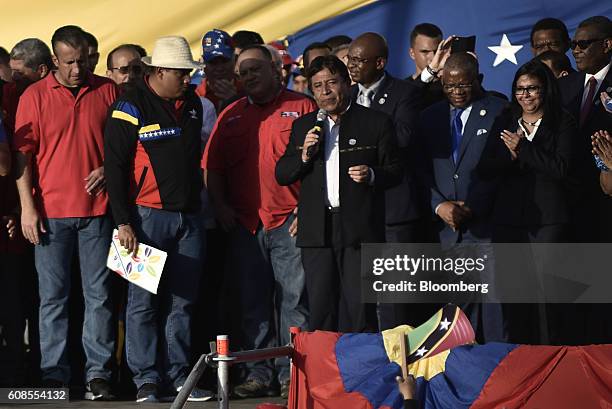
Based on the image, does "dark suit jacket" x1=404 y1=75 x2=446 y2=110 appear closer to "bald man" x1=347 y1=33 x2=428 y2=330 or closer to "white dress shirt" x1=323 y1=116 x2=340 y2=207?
"bald man" x1=347 y1=33 x2=428 y2=330

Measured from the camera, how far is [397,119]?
928cm

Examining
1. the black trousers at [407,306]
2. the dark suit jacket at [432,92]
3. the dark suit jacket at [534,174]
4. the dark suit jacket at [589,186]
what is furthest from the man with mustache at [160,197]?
the dark suit jacket at [589,186]

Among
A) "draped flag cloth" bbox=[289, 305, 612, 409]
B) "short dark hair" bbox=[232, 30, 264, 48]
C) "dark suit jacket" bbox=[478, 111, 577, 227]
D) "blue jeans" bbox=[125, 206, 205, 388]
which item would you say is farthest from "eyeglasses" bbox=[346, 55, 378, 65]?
"draped flag cloth" bbox=[289, 305, 612, 409]

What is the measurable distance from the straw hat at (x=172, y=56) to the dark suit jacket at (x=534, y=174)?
213cm

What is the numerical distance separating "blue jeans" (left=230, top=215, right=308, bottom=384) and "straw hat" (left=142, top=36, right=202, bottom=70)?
1.23 m

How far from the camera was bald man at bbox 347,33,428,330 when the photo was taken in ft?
30.4

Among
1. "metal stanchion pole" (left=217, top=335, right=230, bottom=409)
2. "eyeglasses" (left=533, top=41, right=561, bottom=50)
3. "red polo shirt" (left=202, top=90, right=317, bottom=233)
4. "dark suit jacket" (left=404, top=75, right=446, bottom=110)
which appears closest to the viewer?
"metal stanchion pole" (left=217, top=335, right=230, bottom=409)

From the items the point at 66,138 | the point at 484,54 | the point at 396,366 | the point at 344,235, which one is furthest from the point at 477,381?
the point at 484,54

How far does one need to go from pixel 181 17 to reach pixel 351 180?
4.81 m

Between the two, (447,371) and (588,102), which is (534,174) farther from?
(447,371)

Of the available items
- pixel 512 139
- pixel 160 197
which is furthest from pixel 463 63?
pixel 160 197

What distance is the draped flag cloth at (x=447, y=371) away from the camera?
657 centimetres

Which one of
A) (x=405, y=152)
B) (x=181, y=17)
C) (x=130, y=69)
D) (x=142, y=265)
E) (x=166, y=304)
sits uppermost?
(x=181, y=17)

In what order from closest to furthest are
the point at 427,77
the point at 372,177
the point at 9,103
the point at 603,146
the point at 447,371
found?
1. the point at 447,371
2. the point at 372,177
3. the point at 603,146
4. the point at 9,103
5. the point at 427,77
